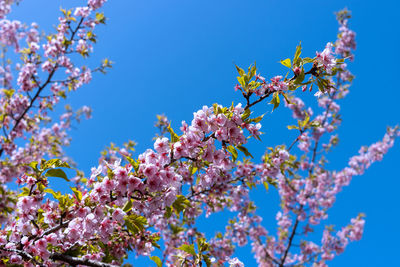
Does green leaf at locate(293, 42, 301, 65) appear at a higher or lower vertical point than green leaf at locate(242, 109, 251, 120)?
higher

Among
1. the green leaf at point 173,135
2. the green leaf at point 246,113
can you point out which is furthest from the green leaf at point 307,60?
the green leaf at point 173,135

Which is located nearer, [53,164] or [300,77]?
[300,77]

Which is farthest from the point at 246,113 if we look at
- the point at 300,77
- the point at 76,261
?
the point at 76,261

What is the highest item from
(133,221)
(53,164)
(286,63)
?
(286,63)

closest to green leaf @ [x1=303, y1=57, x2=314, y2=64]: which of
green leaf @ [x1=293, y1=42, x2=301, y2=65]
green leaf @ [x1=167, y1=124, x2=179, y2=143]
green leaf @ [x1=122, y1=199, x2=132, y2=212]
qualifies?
green leaf @ [x1=293, y1=42, x2=301, y2=65]

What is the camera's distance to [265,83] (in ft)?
8.50

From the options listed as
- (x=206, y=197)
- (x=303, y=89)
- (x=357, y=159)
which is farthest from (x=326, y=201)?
(x=303, y=89)

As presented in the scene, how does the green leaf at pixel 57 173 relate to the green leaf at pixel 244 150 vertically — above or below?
below

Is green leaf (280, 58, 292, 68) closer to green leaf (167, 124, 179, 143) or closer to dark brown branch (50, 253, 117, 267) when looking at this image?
green leaf (167, 124, 179, 143)

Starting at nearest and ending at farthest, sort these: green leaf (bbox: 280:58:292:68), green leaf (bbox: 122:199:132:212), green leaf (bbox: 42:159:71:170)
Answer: green leaf (bbox: 122:199:132:212) < green leaf (bbox: 280:58:292:68) < green leaf (bbox: 42:159:71:170)

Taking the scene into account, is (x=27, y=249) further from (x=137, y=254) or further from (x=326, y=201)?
(x=326, y=201)

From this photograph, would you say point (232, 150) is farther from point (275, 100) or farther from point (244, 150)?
point (275, 100)

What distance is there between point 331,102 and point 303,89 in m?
11.4

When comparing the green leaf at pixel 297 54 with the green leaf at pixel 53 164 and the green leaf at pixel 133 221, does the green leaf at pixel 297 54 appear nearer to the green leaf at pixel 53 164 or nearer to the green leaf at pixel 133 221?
the green leaf at pixel 133 221
